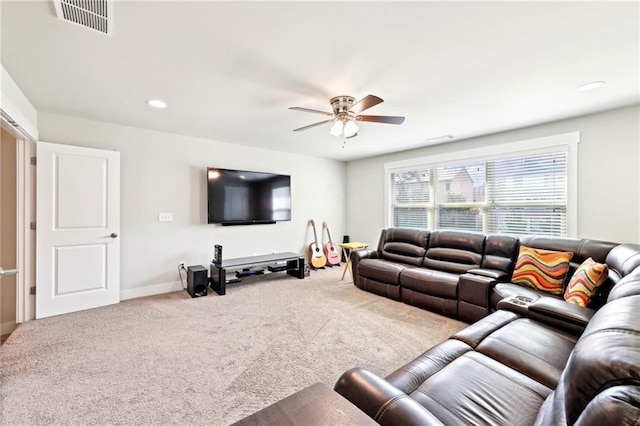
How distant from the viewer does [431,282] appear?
3.20 metres

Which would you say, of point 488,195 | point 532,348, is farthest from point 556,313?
point 488,195

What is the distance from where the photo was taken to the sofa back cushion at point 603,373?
1.95 ft

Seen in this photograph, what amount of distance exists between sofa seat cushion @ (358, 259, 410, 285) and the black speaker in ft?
7.39

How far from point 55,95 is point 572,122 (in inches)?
228

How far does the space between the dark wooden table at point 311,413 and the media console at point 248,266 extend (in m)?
3.31

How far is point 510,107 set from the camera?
2.98 m

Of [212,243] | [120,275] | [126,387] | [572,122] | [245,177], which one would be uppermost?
[572,122]

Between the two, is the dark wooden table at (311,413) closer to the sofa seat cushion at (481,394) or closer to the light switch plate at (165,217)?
the sofa seat cushion at (481,394)

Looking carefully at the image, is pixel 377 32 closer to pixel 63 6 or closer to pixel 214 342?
pixel 63 6

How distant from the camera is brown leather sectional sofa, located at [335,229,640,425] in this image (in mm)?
684

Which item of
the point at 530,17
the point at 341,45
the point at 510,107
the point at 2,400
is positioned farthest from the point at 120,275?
the point at 510,107

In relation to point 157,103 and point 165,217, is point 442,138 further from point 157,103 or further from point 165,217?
point 165,217

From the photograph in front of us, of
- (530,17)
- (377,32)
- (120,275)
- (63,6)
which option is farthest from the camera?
(120,275)

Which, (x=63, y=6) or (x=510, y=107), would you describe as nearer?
(x=63, y=6)
